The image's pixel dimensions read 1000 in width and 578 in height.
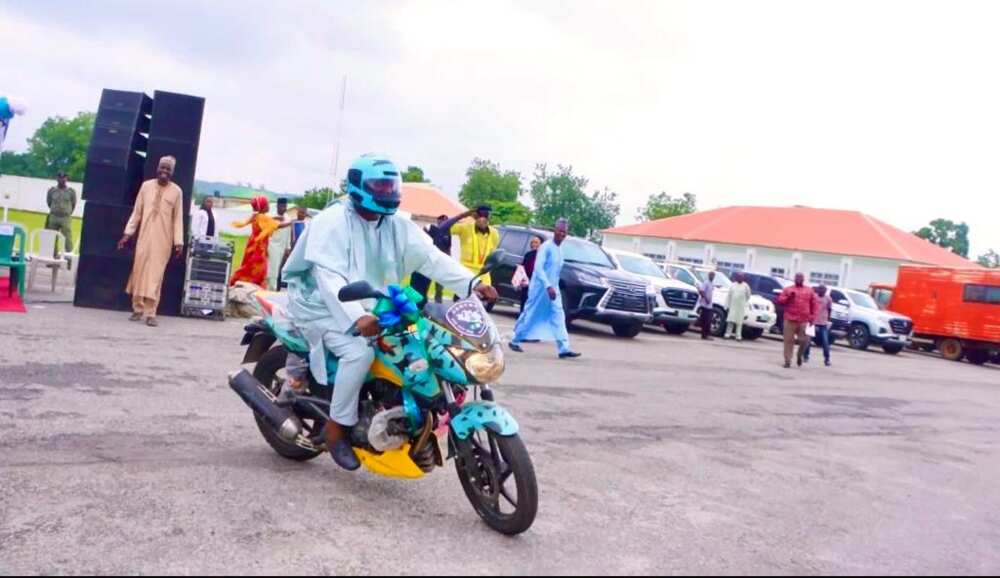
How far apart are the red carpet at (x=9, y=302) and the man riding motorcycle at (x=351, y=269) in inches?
270

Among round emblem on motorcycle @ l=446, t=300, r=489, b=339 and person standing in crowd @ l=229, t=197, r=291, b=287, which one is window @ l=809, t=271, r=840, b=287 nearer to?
person standing in crowd @ l=229, t=197, r=291, b=287

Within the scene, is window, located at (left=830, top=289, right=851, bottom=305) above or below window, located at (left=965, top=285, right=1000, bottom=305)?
below

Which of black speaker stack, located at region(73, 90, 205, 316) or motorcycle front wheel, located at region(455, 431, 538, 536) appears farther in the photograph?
black speaker stack, located at region(73, 90, 205, 316)

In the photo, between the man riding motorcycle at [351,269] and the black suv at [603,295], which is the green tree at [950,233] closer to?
→ the black suv at [603,295]

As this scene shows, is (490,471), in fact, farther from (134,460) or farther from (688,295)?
(688,295)

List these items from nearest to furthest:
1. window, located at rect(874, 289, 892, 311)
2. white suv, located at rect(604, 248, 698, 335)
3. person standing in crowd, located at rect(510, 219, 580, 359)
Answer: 1. person standing in crowd, located at rect(510, 219, 580, 359)
2. white suv, located at rect(604, 248, 698, 335)
3. window, located at rect(874, 289, 892, 311)

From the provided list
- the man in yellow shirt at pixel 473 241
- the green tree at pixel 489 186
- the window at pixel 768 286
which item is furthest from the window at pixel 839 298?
the green tree at pixel 489 186

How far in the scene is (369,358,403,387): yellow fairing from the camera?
181 inches

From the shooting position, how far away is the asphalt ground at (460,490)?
4.07 metres

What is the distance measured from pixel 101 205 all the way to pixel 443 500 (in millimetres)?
8525

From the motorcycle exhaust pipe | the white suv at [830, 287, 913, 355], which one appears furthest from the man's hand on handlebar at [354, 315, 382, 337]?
the white suv at [830, 287, 913, 355]

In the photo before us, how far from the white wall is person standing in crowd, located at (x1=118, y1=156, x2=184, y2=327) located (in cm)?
3953

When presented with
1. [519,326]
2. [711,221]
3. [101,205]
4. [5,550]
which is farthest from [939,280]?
[711,221]

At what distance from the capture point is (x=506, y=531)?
4.37 metres
